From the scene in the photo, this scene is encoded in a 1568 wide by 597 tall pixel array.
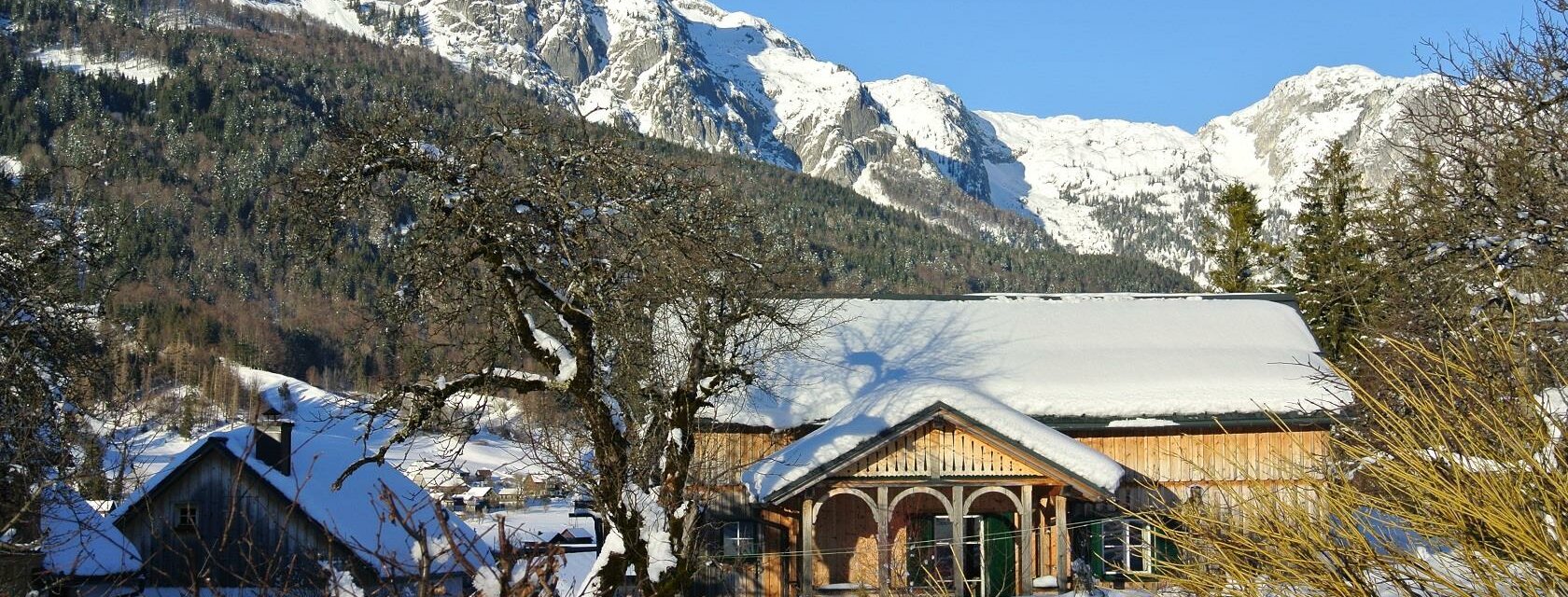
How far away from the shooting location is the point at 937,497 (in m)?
22.0

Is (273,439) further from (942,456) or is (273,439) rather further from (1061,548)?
(1061,548)

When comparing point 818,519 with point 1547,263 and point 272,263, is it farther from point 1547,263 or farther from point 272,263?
point 272,263

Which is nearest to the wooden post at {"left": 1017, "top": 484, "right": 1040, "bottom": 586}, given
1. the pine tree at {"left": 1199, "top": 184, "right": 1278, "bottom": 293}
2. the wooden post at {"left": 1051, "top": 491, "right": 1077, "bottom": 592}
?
the wooden post at {"left": 1051, "top": 491, "right": 1077, "bottom": 592}

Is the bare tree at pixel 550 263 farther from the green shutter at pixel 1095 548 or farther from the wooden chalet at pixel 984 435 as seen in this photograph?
the green shutter at pixel 1095 548

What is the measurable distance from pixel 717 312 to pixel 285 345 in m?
156

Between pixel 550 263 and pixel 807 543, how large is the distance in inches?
320

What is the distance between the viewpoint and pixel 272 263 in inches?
7072

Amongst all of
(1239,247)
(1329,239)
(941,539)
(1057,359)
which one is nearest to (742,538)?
(941,539)

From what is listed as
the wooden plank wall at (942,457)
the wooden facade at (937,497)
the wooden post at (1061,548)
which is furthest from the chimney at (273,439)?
the wooden post at (1061,548)

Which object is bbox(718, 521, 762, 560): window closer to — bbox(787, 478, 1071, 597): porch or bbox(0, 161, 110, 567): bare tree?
bbox(787, 478, 1071, 597): porch

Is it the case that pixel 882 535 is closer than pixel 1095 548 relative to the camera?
Yes

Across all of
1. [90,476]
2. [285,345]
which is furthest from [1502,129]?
[285,345]

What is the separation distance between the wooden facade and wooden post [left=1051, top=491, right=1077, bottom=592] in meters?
0.03

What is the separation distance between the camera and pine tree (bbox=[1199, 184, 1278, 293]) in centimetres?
4653
